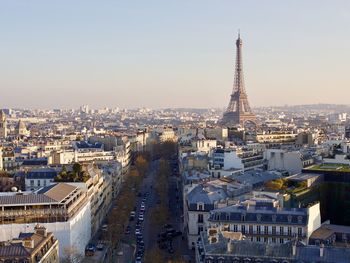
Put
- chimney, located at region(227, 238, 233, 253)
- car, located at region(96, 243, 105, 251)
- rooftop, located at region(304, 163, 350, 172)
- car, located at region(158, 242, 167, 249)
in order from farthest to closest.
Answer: rooftop, located at region(304, 163, 350, 172), car, located at region(96, 243, 105, 251), car, located at region(158, 242, 167, 249), chimney, located at region(227, 238, 233, 253)

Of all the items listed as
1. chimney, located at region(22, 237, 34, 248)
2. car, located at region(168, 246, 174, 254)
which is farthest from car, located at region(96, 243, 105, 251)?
chimney, located at region(22, 237, 34, 248)

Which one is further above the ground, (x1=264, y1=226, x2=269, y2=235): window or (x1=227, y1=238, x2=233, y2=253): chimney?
(x1=227, y1=238, x2=233, y2=253): chimney

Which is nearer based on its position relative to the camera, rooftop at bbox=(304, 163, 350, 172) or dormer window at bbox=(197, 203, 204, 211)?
dormer window at bbox=(197, 203, 204, 211)

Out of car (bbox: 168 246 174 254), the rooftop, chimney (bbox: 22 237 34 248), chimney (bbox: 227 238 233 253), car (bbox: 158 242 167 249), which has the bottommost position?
car (bbox: 168 246 174 254)

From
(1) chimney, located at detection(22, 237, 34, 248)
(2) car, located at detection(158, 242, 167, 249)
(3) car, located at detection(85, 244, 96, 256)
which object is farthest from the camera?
(2) car, located at detection(158, 242, 167, 249)

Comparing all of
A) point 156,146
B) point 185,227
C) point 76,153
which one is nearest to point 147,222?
point 185,227

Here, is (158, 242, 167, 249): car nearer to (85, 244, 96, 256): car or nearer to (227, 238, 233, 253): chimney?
(85, 244, 96, 256): car

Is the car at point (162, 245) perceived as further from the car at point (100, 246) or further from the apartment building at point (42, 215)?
the apartment building at point (42, 215)

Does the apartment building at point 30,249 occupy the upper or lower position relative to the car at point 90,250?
upper

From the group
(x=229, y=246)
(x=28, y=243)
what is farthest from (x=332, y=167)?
(x=28, y=243)

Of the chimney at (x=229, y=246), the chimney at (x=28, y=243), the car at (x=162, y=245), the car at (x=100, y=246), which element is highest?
the chimney at (x=28, y=243)

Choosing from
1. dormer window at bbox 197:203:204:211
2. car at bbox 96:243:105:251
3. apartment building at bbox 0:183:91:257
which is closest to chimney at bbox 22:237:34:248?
apartment building at bbox 0:183:91:257

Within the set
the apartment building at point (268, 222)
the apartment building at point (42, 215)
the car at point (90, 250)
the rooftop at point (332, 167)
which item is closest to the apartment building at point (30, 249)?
the apartment building at point (42, 215)
